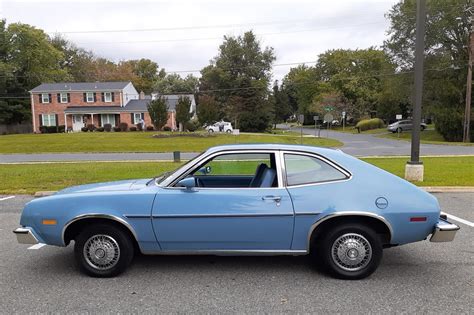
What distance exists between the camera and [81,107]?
50.9 meters

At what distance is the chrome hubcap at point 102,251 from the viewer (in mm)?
4320

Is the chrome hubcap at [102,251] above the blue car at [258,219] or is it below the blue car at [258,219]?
below

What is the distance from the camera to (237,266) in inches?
186

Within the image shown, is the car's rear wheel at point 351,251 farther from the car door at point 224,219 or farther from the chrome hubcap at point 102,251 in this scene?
Result: the chrome hubcap at point 102,251

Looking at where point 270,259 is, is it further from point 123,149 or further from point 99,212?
point 123,149

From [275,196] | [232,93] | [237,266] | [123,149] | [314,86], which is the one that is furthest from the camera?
[314,86]

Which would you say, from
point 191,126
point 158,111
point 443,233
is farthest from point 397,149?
point 443,233

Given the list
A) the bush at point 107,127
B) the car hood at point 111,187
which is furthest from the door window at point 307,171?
the bush at point 107,127

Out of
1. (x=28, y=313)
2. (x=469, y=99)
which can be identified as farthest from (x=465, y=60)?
(x=28, y=313)

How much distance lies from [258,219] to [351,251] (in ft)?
3.51

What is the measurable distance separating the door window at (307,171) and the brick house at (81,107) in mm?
47456

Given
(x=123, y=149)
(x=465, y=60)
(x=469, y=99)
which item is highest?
(x=465, y=60)

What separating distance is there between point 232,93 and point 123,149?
3648 cm

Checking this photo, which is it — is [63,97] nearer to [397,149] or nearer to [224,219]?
[397,149]
